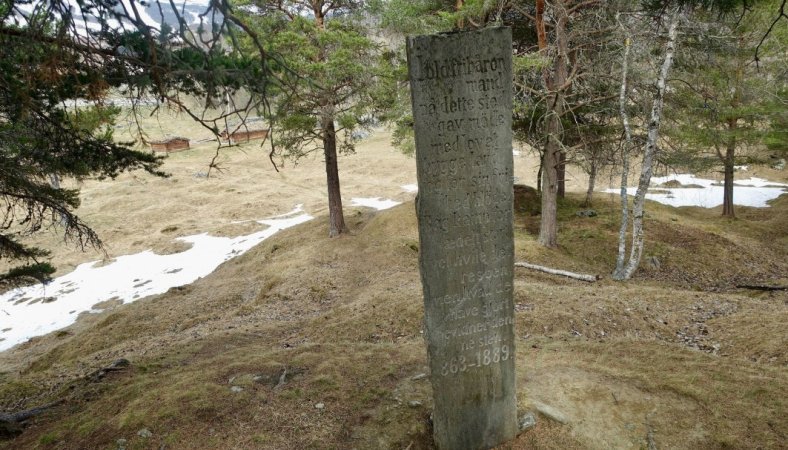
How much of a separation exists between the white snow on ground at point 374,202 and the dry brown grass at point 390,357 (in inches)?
387

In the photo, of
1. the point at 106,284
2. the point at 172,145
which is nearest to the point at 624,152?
the point at 106,284

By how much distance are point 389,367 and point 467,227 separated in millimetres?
2865

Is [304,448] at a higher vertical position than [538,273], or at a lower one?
higher

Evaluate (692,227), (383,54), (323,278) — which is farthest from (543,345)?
(692,227)

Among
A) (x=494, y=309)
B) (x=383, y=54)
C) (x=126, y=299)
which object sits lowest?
(x=126, y=299)

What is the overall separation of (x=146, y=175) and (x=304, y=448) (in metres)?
36.2

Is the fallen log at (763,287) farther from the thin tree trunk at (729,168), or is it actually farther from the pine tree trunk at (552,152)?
the thin tree trunk at (729,168)

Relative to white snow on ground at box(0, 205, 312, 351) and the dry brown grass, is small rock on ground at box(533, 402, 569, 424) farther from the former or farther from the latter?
white snow on ground at box(0, 205, 312, 351)

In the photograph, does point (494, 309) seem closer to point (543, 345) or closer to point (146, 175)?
point (543, 345)

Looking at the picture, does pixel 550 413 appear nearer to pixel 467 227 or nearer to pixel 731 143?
pixel 467 227

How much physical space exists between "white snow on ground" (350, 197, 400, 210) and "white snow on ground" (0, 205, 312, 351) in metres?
5.47

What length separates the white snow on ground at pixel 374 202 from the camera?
2489 cm

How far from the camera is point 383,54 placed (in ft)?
44.9

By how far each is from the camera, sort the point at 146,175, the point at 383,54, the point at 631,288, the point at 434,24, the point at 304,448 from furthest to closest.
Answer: the point at 146,175
the point at 383,54
the point at 434,24
the point at 631,288
the point at 304,448
